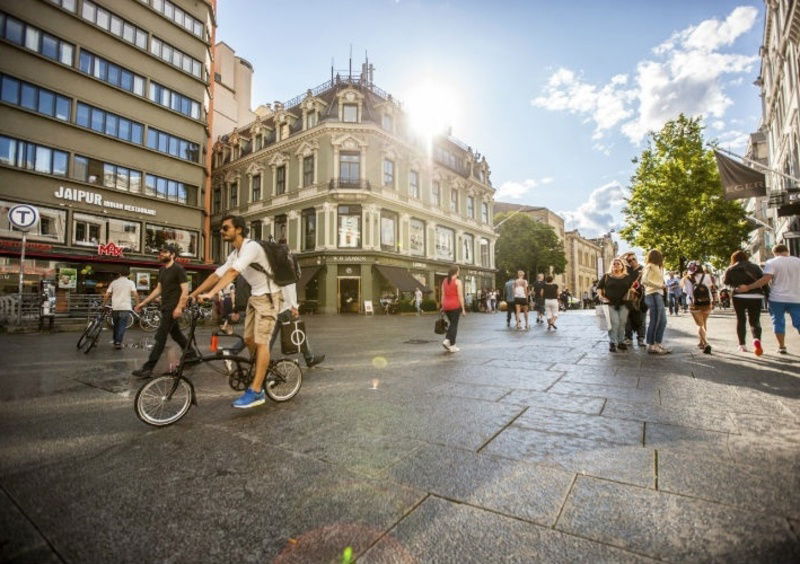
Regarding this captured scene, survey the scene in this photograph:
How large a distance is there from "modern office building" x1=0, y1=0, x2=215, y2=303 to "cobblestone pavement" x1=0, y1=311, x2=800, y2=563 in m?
15.5

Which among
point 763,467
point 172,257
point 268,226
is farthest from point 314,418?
point 268,226

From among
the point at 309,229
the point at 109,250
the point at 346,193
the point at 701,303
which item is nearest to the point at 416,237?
the point at 346,193

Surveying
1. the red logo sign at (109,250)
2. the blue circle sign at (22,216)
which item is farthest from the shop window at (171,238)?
the blue circle sign at (22,216)

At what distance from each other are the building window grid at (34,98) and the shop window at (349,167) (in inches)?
570

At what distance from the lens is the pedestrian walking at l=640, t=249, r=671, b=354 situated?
7.06 meters

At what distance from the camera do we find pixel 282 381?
418cm

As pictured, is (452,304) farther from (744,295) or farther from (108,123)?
(108,123)

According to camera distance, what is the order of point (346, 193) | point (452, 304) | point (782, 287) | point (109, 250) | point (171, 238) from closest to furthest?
1. point (782, 287)
2. point (452, 304)
3. point (109, 250)
4. point (171, 238)
5. point (346, 193)

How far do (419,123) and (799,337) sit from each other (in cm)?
2838

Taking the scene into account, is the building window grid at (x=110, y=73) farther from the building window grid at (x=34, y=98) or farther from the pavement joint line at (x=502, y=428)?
the pavement joint line at (x=502, y=428)

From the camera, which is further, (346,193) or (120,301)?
(346,193)

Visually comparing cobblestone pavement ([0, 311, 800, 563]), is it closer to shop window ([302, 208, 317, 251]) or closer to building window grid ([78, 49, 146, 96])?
shop window ([302, 208, 317, 251])

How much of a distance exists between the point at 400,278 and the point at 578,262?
2040 inches

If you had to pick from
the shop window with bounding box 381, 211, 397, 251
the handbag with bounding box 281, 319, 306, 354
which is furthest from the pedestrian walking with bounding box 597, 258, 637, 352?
the shop window with bounding box 381, 211, 397, 251
